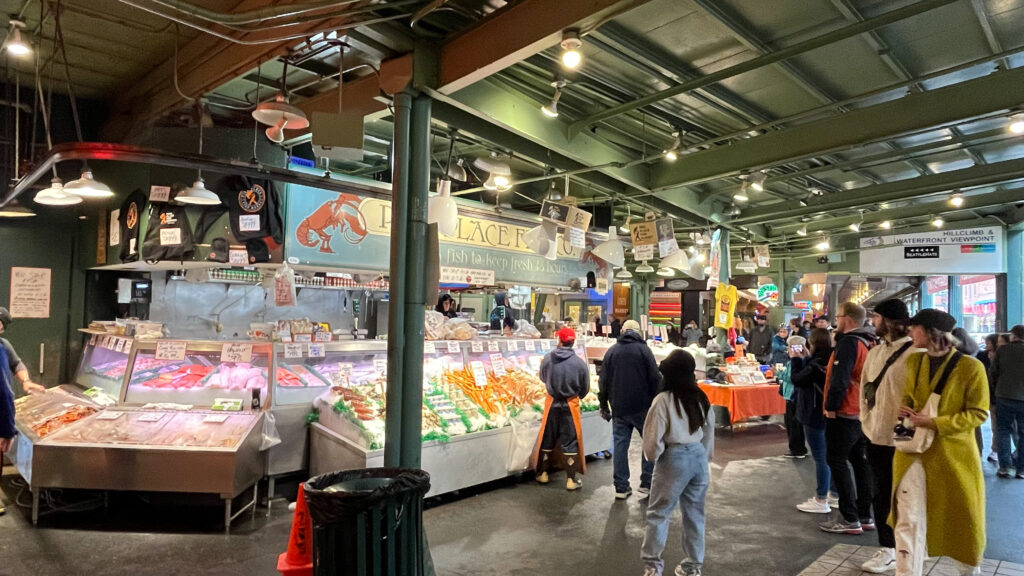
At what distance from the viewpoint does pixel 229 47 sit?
5.20 metres

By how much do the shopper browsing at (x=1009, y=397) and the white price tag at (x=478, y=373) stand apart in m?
6.18

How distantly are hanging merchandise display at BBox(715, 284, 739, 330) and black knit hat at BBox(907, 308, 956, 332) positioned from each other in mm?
6039

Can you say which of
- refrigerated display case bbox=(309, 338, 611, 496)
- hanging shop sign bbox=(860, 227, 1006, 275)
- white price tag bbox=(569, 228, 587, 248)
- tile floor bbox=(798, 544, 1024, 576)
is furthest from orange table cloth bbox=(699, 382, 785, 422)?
hanging shop sign bbox=(860, 227, 1006, 275)

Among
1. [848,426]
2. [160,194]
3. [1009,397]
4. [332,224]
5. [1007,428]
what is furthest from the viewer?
[1007,428]

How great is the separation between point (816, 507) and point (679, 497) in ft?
8.47

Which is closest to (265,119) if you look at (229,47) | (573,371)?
(229,47)

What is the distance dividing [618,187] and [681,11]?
4.11 metres

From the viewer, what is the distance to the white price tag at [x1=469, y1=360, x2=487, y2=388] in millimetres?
6770

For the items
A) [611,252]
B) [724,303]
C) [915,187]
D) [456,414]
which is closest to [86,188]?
[456,414]

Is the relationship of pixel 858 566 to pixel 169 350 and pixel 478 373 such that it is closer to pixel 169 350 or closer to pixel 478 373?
pixel 478 373

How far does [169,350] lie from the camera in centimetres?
554

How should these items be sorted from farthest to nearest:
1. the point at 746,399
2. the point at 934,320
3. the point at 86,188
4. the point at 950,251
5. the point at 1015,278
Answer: the point at 950,251
the point at 1015,278
the point at 746,399
the point at 86,188
the point at 934,320

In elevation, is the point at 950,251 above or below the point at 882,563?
above

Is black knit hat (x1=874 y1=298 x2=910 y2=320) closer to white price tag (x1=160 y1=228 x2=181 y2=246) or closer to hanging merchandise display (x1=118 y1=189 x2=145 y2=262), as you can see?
white price tag (x1=160 y1=228 x2=181 y2=246)
